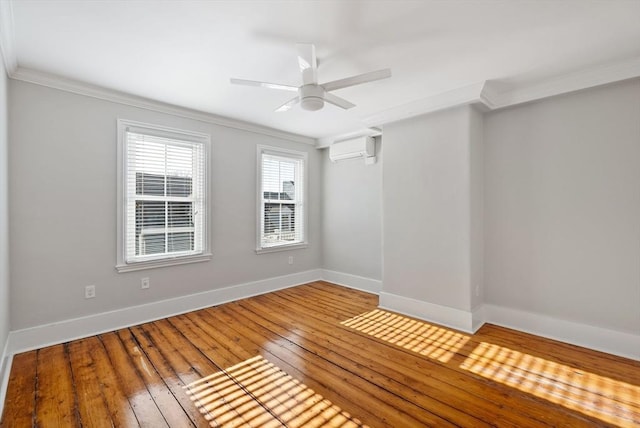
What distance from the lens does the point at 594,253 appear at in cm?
282

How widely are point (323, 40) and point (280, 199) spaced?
3.04 meters

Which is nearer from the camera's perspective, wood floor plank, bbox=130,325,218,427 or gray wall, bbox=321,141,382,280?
wood floor plank, bbox=130,325,218,427

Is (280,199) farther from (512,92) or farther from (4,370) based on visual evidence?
(4,370)

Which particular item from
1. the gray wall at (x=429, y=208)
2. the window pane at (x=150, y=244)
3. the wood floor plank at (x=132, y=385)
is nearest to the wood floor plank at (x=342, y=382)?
the wood floor plank at (x=132, y=385)

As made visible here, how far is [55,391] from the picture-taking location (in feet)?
6.98

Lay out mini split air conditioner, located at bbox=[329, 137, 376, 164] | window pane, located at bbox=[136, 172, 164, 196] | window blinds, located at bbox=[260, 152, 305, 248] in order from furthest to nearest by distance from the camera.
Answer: window blinds, located at bbox=[260, 152, 305, 248]
mini split air conditioner, located at bbox=[329, 137, 376, 164]
window pane, located at bbox=[136, 172, 164, 196]

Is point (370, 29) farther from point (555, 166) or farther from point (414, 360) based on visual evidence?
point (414, 360)

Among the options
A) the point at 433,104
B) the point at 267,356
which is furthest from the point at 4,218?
the point at 433,104

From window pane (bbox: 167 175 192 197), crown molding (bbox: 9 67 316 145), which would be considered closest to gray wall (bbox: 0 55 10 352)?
crown molding (bbox: 9 67 316 145)

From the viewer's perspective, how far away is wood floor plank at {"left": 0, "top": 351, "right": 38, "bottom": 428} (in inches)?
72.6

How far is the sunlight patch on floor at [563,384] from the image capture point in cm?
193

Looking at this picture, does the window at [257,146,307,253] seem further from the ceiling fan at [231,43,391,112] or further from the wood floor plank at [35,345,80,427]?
the wood floor plank at [35,345,80,427]

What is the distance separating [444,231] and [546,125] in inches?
58.5

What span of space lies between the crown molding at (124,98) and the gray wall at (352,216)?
1.34 meters
